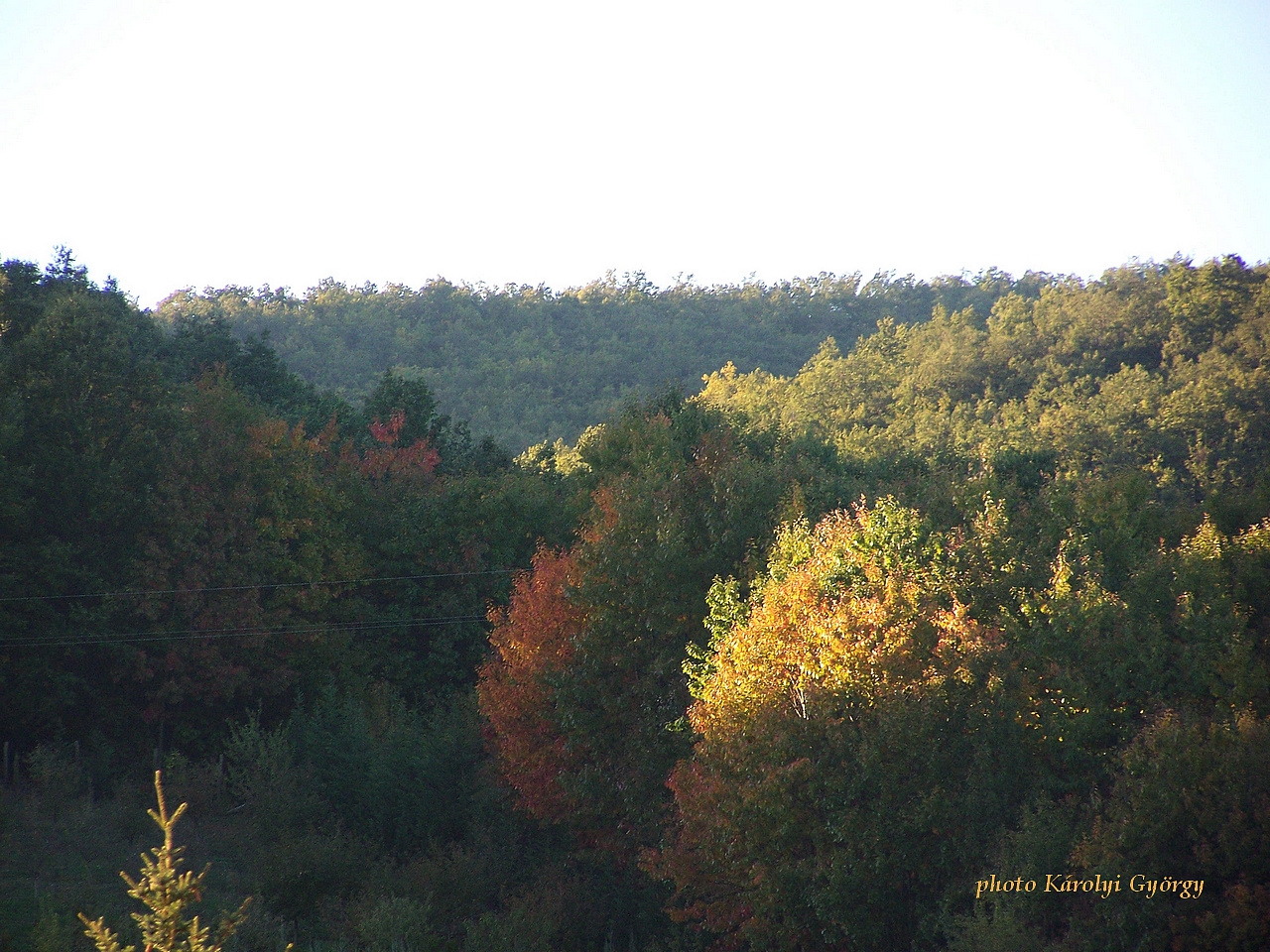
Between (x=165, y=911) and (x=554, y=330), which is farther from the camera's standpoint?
(x=554, y=330)

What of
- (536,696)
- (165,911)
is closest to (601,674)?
(536,696)

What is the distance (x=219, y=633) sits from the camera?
89.7 feet

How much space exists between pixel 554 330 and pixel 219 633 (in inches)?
2318

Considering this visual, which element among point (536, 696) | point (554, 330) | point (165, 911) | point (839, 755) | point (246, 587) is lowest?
point (536, 696)

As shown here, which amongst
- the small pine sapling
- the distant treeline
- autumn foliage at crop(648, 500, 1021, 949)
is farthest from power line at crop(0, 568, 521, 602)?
the distant treeline

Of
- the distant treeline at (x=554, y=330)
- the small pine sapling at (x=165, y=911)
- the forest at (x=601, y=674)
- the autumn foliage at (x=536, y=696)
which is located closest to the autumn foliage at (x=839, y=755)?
the forest at (x=601, y=674)

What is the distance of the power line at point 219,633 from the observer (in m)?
25.1

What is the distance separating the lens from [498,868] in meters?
21.3

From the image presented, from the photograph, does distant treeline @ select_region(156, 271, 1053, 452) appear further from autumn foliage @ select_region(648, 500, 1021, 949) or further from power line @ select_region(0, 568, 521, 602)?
autumn foliage @ select_region(648, 500, 1021, 949)

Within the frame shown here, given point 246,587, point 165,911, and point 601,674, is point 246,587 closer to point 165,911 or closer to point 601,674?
point 601,674

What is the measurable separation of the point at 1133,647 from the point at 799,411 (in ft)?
134

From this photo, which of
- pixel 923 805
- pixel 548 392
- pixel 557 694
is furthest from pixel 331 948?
pixel 548 392

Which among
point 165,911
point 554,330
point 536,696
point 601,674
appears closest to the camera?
point 165,911

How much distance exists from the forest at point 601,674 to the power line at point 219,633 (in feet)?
0.27
